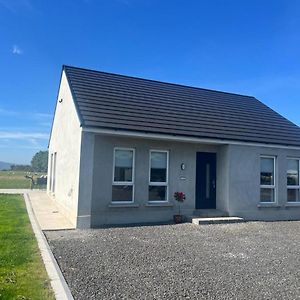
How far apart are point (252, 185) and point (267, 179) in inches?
42.0

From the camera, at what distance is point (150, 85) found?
56.1 ft

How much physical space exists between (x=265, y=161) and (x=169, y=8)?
320 inches

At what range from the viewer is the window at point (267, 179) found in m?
14.4

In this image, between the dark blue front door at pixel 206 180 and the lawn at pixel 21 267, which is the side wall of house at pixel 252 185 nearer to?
the dark blue front door at pixel 206 180

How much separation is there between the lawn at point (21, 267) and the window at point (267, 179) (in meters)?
10.2

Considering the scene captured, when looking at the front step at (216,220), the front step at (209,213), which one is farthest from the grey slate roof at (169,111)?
the front step at (216,220)

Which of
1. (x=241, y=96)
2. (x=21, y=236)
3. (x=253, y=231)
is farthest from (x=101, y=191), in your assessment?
(x=241, y=96)

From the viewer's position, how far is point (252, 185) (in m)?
14.0

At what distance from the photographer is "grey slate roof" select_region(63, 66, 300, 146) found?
12461 mm

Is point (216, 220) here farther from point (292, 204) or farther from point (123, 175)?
point (292, 204)

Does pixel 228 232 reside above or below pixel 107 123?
below

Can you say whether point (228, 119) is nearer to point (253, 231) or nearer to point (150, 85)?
point (150, 85)

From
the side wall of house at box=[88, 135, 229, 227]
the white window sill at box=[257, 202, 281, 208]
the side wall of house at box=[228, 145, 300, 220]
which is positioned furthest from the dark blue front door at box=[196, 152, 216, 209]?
the white window sill at box=[257, 202, 281, 208]

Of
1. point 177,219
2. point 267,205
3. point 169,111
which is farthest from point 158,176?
point 267,205
